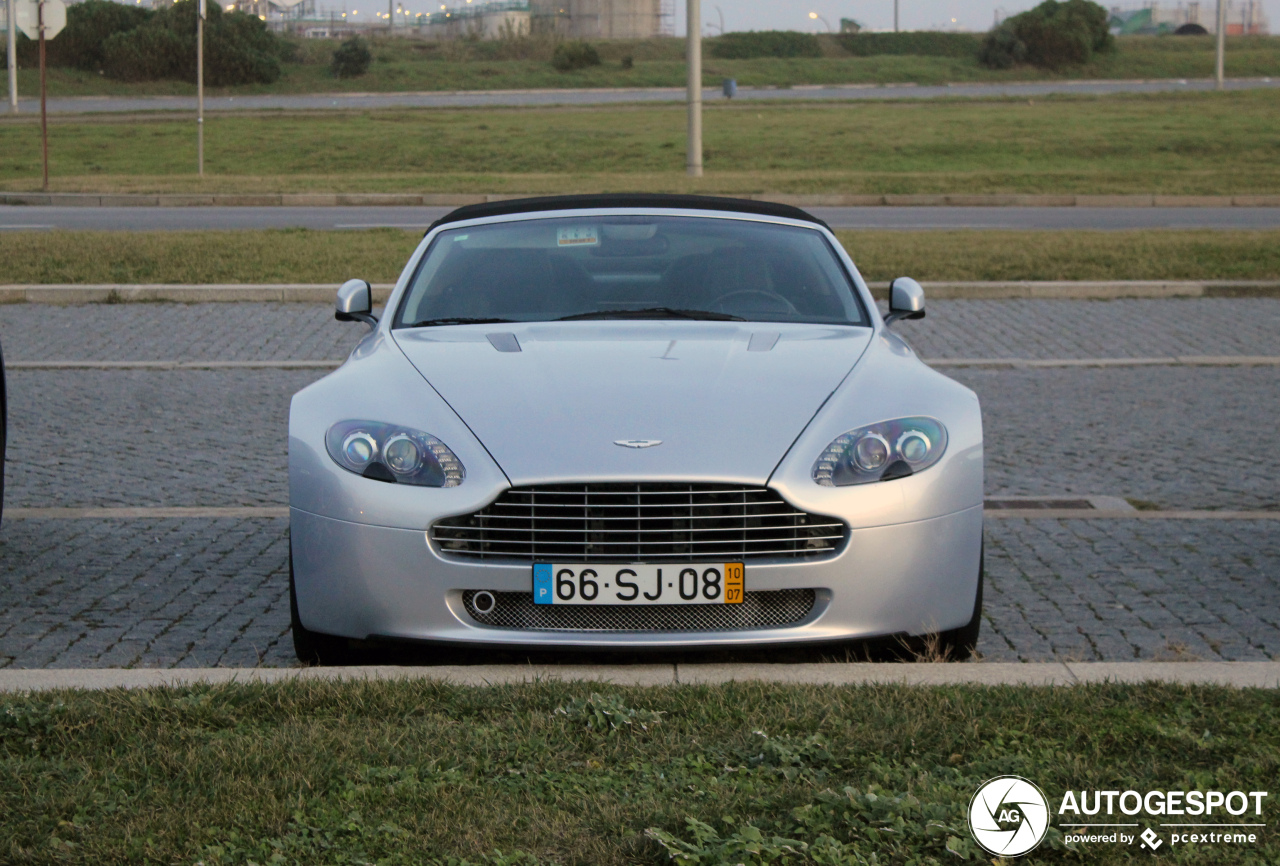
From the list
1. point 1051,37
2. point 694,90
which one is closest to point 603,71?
point 1051,37

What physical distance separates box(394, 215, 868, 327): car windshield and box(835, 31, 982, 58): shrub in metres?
72.8

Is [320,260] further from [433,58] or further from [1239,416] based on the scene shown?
[433,58]

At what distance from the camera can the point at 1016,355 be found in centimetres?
1041

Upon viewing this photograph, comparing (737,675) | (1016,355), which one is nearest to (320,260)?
(1016,355)

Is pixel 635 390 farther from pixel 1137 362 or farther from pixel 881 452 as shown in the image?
pixel 1137 362

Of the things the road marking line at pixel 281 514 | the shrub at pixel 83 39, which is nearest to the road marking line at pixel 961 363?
the road marking line at pixel 281 514

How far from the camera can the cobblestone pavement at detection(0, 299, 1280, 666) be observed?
471 cm

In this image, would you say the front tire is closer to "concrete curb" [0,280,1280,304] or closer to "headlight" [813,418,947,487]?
"headlight" [813,418,947,487]

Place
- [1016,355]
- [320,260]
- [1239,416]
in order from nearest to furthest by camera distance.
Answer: [1239,416] → [1016,355] → [320,260]

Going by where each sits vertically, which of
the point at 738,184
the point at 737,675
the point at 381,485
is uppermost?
the point at 738,184

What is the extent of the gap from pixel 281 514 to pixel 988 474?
331 cm

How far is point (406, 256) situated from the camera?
1470 cm

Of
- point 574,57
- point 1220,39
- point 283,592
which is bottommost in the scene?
point 283,592

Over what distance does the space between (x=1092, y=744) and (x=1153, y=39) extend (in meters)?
81.0
